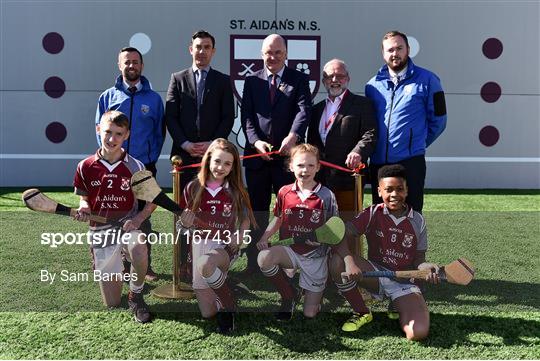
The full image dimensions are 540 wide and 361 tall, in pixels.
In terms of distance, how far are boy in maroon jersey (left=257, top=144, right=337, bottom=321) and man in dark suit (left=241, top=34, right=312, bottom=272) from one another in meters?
0.47

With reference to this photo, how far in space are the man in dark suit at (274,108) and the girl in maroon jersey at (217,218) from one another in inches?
17.9

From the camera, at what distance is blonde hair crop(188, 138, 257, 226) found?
2.69 meters

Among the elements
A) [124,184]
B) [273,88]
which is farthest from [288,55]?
[124,184]

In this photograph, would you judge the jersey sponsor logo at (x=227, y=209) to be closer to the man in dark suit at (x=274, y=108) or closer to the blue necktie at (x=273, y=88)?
the man in dark suit at (x=274, y=108)

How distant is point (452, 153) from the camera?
7.42 m

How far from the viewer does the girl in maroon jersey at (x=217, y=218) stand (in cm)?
264

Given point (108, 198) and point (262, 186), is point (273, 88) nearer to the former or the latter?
point (262, 186)

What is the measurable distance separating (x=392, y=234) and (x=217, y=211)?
932 mm

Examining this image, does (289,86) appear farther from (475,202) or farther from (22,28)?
(22,28)

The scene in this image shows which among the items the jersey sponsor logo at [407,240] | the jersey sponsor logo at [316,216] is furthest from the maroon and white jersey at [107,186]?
the jersey sponsor logo at [407,240]

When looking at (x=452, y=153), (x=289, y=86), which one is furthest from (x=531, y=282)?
(x=452, y=153)

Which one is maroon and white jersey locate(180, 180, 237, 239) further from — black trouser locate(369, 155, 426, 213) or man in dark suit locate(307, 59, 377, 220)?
black trouser locate(369, 155, 426, 213)

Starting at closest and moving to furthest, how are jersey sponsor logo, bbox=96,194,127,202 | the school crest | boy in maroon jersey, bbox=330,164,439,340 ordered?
boy in maroon jersey, bbox=330,164,439,340 < jersey sponsor logo, bbox=96,194,127,202 < the school crest

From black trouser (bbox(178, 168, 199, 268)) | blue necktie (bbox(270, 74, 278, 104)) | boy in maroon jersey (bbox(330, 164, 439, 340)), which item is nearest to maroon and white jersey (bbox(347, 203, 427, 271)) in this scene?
boy in maroon jersey (bbox(330, 164, 439, 340))
